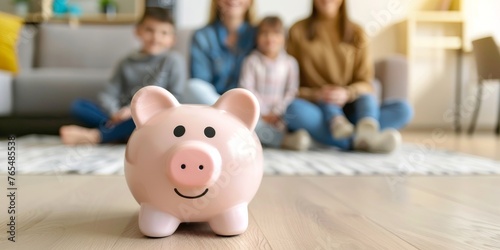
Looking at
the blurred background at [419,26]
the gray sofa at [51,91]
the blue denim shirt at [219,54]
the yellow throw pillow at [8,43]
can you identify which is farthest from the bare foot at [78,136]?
the blurred background at [419,26]

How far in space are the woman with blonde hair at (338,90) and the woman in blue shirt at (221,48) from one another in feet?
0.70

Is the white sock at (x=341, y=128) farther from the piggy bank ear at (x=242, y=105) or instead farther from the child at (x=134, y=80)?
the piggy bank ear at (x=242, y=105)

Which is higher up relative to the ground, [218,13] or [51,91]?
[218,13]

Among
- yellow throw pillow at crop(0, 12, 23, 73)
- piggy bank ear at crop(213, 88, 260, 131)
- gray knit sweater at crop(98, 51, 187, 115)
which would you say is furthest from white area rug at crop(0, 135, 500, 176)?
yellow throw pillow at crop(0, 12, 23, 73)

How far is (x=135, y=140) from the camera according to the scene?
63 cm

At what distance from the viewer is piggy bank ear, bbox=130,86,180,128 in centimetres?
64

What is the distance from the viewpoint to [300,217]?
0.75 m

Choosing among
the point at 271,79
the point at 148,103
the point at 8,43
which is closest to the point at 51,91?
the point at 8,43

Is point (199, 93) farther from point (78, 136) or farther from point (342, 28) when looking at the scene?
point (342, 28)

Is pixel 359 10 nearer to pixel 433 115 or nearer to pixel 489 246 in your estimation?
pixel 433 115

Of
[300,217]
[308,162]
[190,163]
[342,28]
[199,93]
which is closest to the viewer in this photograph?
[190,163]

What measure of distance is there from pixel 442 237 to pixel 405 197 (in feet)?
1.00

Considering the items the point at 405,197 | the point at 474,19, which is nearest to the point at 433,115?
the point at 474,19

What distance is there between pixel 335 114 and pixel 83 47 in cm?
168
